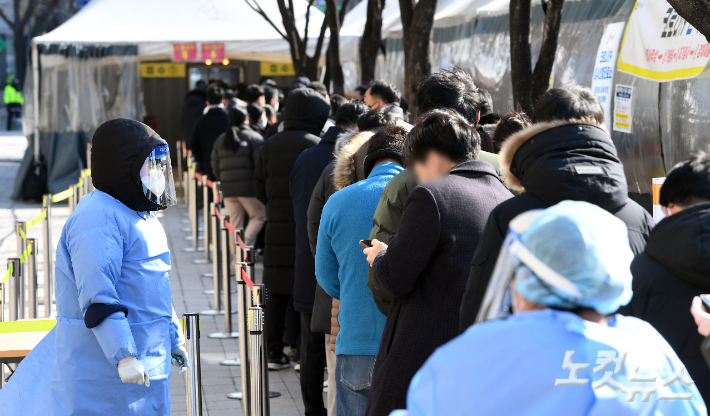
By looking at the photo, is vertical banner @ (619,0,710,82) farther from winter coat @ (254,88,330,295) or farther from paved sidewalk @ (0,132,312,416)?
paved sidewalk @ (0,132,312,416)

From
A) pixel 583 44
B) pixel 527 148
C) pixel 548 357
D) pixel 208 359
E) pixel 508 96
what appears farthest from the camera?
pixel 508 96

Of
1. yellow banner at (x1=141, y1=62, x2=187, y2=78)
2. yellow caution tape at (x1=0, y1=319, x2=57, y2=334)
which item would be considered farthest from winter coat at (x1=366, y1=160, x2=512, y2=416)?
yellow banner at (x1=141, y1=62, x2=187, y2=78)

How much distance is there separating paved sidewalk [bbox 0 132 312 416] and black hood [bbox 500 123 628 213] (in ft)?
11.0

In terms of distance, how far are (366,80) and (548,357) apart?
11.5m

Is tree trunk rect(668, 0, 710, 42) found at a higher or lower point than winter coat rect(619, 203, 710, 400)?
higher

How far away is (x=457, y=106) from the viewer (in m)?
4.33

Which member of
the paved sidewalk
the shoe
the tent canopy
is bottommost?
the paved sidewalk

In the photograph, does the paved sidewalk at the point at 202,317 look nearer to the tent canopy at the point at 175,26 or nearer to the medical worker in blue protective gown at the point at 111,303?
the medical worker in blue protective gown at the point at 111,303

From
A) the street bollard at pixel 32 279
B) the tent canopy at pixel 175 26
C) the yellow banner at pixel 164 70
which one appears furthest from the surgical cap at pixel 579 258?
the yellow banner at pixel 164 70

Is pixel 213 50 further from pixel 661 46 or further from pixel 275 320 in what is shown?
pixel 661 46

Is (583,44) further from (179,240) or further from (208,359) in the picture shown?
(179,240)

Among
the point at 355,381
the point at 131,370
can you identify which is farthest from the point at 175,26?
the point at 131,370

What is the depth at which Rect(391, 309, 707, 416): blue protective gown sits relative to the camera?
143 centimetres

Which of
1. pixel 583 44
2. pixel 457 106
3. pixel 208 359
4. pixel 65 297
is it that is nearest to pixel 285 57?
pixel 583 44
